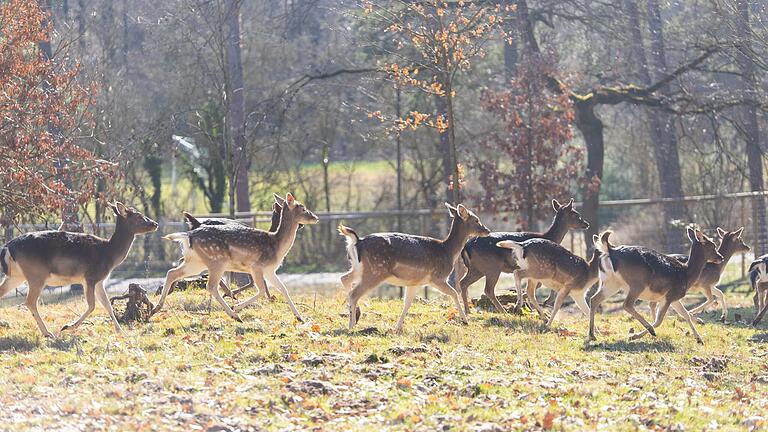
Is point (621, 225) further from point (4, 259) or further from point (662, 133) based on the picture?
point (4, 259)

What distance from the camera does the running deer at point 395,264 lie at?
13102mm

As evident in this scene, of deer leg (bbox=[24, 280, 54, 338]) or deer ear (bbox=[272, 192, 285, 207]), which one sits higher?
deer ear (bbox=[272, 192, 285, 207])

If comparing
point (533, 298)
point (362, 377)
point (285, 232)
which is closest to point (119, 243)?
point (285, 232)

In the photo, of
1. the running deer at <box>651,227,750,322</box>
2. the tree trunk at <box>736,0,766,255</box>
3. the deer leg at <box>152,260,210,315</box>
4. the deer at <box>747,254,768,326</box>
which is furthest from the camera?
the tree trunk at <box>736,0,766,255</box>

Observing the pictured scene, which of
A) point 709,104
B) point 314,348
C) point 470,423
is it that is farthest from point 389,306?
point 709,104

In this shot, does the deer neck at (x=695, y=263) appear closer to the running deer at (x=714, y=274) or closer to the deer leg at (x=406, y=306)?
the running deer at (x=714, y=274)

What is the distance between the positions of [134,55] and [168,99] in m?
4.09

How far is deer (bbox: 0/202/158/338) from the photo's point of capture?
39.2 feet

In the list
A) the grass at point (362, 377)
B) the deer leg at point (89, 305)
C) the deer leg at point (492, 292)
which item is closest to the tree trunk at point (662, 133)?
the deer leg at point (492, 292)

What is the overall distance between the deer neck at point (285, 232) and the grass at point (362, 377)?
2.65 feet

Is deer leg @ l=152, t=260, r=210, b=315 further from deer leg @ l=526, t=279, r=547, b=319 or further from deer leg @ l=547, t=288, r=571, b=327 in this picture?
deer leg @ l=526, t=279, r=547, b=319

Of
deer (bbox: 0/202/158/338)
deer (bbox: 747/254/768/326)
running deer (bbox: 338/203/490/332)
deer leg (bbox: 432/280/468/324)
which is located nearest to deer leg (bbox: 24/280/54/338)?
deer (bbox: 0/202/158/338)

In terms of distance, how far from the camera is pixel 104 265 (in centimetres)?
1258

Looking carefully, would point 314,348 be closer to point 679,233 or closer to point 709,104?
point 709,104
